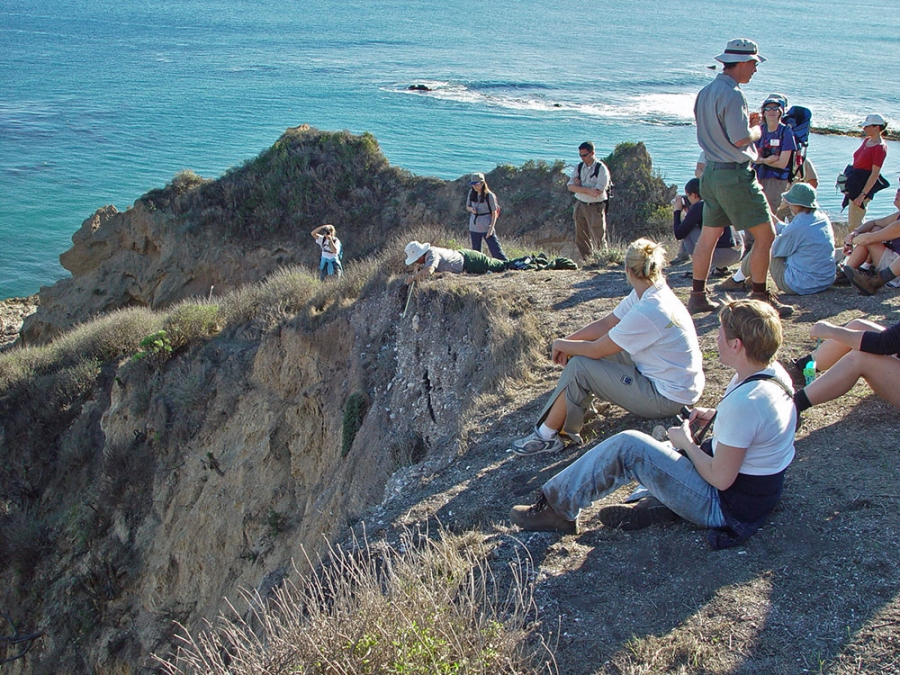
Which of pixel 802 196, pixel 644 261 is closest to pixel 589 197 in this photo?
pixel 802 196

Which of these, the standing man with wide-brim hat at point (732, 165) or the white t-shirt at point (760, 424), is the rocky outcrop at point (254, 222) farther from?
the white t-shirt at point (760, 424)

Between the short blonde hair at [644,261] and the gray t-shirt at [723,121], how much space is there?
2219 millimetres

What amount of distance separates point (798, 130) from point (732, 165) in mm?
3833

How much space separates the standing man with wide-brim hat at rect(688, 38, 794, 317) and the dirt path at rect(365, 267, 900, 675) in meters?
2.04

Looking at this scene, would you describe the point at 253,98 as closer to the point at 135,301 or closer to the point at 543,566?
the point at 135,301

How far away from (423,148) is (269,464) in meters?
28.2

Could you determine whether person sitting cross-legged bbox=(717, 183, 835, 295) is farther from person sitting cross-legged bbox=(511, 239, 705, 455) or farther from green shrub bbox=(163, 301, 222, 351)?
green shrub bbox=(163, 301, 222, 351)

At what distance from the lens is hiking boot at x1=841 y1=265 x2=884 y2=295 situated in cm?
801

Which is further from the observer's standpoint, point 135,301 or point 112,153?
point 112,153

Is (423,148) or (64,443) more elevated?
(423,148)

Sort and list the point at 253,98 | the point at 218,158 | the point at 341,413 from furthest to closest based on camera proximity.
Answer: the point at 253,98 < the point at 218,158 < the point at 341,413

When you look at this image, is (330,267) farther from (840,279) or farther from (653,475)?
(653,475)

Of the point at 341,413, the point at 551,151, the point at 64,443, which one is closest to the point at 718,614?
the point at 341,413

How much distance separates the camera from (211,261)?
23.9 metres
